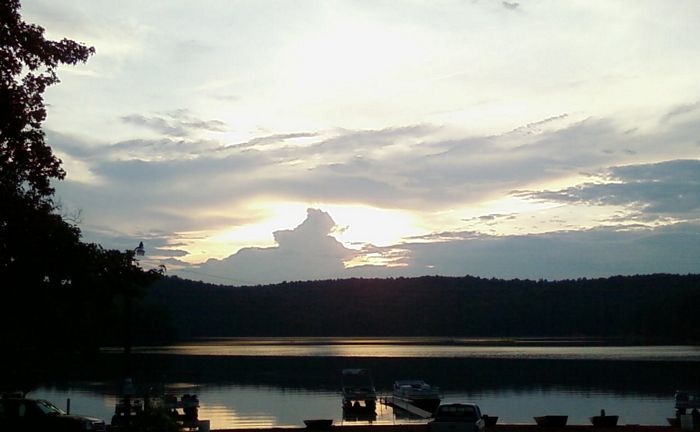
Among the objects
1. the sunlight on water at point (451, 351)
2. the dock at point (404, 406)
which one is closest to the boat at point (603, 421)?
Result: the dock at point (404, 406)

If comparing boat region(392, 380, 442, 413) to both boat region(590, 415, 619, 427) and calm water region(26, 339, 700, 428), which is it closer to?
calm water region(26, 339, 700, 428)

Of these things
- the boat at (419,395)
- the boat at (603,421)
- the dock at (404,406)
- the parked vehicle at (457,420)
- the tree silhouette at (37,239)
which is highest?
the tree silhouette at (37,239)

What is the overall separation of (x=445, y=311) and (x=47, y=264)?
17005 cm

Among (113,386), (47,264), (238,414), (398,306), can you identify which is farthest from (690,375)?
(398,306)

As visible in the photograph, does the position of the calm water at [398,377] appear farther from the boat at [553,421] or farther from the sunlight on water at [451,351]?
the boat at [553,421]

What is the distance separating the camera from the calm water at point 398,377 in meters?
54.8

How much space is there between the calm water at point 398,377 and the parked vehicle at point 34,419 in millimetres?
21026

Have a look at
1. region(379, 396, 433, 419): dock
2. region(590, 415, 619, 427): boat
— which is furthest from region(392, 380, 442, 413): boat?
region(590, 415, 619, 427): boat

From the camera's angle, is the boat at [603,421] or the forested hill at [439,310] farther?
the forested hill at [439,310]

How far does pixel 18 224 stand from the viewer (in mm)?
18250

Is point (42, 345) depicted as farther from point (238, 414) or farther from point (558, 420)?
point (238, 414)

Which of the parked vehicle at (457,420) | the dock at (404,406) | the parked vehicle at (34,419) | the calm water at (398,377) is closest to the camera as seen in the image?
the parked vehicle at (457,420)

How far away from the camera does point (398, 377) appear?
86.6 m

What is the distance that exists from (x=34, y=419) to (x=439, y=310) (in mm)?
164647
